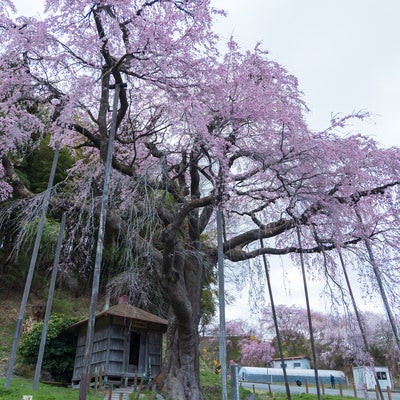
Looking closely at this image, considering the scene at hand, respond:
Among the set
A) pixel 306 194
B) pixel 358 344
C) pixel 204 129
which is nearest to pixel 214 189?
pixel 204 129

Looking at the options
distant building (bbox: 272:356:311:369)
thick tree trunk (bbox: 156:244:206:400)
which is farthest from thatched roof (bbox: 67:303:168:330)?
distant building (bbox: 272:356:311:369)

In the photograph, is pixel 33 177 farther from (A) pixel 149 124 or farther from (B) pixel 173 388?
(B) pixel 173 388

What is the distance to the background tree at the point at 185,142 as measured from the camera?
7746mm

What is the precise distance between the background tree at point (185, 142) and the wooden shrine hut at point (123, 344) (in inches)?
127

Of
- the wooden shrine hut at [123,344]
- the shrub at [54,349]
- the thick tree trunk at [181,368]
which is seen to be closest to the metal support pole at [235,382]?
the thick tree trunk at [181,368]

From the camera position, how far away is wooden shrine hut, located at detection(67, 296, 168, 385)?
41.5 feet

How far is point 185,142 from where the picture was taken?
8.38 meters

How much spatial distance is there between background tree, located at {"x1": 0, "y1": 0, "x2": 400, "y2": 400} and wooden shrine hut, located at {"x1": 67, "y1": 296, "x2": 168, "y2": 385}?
3234mm

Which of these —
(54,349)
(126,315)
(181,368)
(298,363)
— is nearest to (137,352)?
(126,315)

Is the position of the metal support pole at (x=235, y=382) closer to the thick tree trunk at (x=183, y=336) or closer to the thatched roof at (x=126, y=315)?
the thick tree trunk at (x=183, y=336)

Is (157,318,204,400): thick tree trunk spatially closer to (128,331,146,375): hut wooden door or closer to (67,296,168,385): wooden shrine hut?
(67,296,168,385): wooden shrine hut

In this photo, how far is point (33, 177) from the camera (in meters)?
17.2

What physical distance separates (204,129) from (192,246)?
377cm

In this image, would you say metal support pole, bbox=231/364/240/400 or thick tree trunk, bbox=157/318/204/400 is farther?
thick tree trunk, bbox=157/318/204/400
